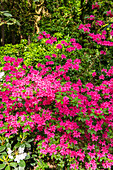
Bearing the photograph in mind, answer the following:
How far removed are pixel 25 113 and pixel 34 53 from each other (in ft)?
3.66

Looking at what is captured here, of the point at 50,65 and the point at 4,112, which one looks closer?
the point at 4,112

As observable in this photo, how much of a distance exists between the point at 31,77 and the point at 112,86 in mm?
1277

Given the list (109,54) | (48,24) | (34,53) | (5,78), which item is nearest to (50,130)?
(5,78)

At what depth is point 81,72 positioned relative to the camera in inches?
111

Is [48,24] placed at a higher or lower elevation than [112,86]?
higher

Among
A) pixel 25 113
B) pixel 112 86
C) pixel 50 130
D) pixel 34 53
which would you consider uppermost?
pixel 34 53

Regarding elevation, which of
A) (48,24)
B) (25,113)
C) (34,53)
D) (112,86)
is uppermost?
(48,24)

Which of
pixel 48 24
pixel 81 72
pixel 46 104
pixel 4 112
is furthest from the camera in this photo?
pixel 48 24

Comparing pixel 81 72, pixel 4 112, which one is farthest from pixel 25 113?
pixel 81 72

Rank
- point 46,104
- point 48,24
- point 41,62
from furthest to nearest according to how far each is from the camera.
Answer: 1. point 48,24
2. point 41,62
3. point 46,104

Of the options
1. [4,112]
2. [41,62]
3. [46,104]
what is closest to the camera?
[4,112]

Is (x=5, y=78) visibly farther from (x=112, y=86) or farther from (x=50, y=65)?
(x=112, y=86)

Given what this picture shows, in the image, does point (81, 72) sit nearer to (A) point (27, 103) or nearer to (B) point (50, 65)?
(B) point (50, 65)

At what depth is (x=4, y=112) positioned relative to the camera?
2.05m
